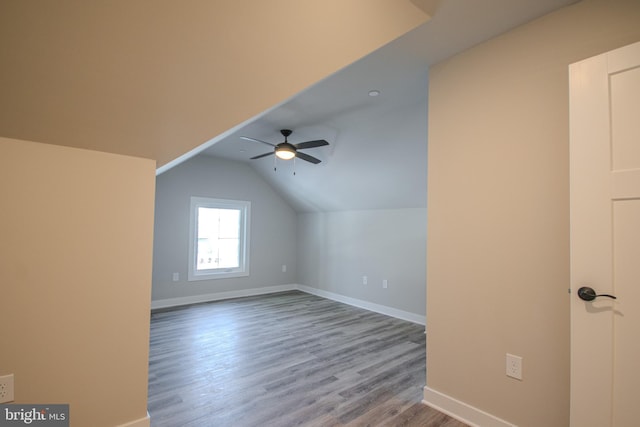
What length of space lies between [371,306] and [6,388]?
419 cm

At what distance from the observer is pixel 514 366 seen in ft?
5.75

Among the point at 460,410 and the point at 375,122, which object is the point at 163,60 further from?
the point at 460,410

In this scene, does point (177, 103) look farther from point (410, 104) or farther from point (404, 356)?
point (404, 356)

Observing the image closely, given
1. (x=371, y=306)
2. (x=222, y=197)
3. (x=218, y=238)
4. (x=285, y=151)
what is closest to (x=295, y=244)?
(x=218, y=238)

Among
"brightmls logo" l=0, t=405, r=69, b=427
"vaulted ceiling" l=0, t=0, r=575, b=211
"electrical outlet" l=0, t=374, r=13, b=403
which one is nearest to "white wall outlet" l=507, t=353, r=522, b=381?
"vaulted ceiling" l=0, t=0, r=575, b=211

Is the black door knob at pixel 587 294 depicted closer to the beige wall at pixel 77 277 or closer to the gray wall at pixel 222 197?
the beige wall at pixel 77 277

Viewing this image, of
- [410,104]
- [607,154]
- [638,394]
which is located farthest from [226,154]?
[638,394]

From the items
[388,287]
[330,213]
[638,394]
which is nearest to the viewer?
[638,394]

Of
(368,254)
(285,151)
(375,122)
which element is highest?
(375,122)

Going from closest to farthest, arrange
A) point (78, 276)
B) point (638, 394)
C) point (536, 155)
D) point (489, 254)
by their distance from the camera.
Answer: point (638, 394)
point (78, 276)
point (536, 155)
point (489, 254)

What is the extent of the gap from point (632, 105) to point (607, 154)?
223 millimetres

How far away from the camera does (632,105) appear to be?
51.9 inches

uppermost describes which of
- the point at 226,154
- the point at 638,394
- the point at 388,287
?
the point at 226,154

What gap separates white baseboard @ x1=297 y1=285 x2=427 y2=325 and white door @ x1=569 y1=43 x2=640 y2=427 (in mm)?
2726
